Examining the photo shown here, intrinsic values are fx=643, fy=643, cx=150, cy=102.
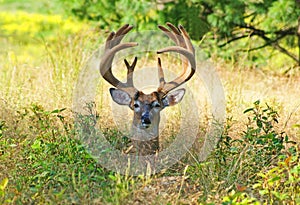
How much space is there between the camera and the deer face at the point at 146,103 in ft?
18.5

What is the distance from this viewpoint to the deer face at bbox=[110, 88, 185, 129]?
222 inches

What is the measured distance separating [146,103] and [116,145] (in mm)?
483

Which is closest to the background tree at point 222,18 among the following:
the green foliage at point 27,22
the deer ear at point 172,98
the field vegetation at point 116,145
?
the field vegetation at point 116,145

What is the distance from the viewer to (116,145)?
5.52m

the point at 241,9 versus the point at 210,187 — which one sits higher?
the point at 241,9

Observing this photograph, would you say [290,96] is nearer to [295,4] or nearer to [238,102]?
[238,102]

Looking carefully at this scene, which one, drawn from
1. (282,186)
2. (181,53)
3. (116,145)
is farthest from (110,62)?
(282,186)

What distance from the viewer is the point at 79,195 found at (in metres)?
4.43

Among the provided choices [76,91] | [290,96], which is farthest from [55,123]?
[290,96]

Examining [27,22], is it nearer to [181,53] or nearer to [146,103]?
[181,53]

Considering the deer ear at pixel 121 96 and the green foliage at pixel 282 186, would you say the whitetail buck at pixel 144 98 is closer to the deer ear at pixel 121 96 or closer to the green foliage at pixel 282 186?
the deer ear at pixel 121 96

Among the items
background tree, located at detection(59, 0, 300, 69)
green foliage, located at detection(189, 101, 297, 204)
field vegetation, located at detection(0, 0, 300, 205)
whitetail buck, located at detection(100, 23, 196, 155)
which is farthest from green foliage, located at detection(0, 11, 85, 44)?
green foliage, located at detection(189, 101, 297, 204)

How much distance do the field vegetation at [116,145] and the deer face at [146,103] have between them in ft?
0.90

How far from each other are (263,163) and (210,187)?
0.56 m
